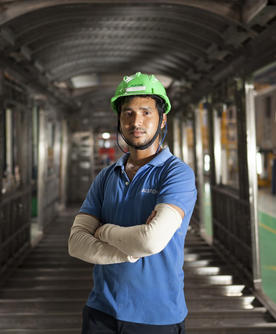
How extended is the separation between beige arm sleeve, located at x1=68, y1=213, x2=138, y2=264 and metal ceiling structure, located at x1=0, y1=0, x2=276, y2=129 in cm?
255

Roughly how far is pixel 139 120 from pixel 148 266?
803mm

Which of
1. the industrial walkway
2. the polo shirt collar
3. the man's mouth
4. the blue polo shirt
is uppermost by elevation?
the man's mouth

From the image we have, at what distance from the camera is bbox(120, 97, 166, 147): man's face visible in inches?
84.3

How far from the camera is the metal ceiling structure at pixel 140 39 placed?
403 centimetres

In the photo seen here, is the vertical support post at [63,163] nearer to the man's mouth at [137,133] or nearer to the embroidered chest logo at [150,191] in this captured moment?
the man's mouth at [137,133]

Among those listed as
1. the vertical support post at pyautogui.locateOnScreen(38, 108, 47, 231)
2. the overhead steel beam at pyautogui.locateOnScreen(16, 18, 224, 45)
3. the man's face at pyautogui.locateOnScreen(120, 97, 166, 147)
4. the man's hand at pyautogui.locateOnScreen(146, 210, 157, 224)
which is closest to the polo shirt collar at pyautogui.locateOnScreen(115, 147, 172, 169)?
the man's face at pyautogui.locateOnScreen(120, 97, 166, 147)

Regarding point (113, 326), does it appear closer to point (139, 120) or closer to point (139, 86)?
point (139, 120)

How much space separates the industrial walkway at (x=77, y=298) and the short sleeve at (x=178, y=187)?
2.59 m

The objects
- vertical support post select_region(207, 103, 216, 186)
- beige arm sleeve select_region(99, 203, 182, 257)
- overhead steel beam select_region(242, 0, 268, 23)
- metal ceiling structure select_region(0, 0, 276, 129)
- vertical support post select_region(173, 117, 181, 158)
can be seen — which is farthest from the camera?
vertical support post select_region(173, 117, 181, 158)

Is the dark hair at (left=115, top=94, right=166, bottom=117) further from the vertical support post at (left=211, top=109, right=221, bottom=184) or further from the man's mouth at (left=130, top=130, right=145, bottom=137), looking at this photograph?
the vertical support post at (left=211, top=109, right=221, bottom=184)

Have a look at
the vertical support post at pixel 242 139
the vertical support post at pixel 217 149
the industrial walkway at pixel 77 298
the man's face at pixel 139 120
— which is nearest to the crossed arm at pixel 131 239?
the man's face at pixel 139 120

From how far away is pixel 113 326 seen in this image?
2.05 metres

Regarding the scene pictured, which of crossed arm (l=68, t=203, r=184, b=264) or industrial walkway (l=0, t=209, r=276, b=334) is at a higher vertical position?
crossed arm (l=68, t=203, r=184, b=264)

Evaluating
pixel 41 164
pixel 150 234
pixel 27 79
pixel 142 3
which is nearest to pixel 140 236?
pixel 150 234
